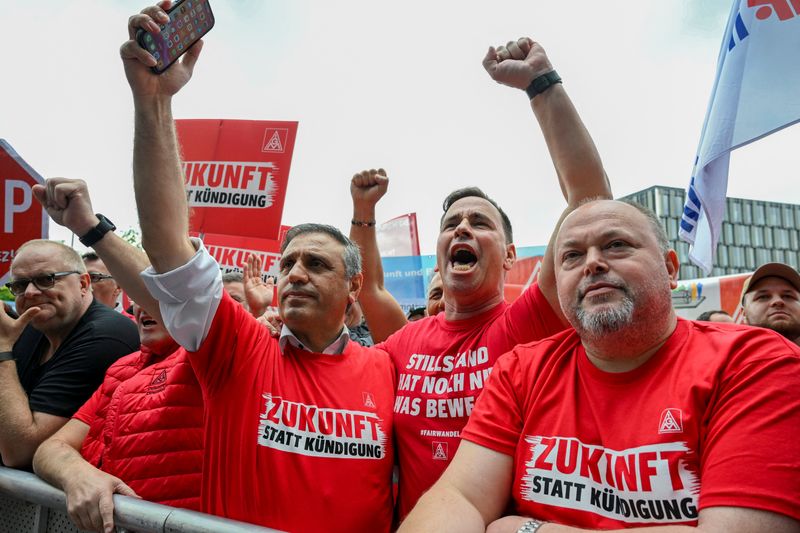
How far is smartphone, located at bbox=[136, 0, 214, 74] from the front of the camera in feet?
6.81

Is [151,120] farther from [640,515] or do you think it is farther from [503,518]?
[640,515]

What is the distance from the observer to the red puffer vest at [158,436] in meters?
2.36

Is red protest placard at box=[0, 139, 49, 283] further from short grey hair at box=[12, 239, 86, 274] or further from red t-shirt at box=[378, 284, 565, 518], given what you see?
red t-shirt at box=[378, 284, 565, 518]

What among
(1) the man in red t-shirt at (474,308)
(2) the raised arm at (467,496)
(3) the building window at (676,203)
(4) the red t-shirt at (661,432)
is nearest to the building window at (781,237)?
(3) the building window at (676,203)

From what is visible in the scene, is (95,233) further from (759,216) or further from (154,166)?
(759,216)

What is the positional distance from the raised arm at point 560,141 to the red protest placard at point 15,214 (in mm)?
3536

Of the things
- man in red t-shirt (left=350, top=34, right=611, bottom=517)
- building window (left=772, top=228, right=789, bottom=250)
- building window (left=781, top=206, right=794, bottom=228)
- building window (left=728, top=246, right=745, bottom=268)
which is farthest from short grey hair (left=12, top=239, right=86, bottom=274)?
building window (left=781, top=206, right=794, bottom=228)

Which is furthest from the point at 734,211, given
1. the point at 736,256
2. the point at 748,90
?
the point at 748,90

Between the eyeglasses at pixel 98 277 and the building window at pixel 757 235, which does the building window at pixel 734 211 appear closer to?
the building window at pixel 757 235

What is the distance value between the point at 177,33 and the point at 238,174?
13.2 ft

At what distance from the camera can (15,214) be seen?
174 inches

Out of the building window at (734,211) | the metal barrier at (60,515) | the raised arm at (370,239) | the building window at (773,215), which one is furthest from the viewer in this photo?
the building window at (773,215)

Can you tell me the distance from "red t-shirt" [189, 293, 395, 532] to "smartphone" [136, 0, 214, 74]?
87cm

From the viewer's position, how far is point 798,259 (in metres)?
68.4
